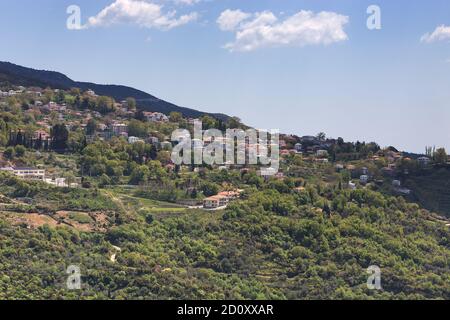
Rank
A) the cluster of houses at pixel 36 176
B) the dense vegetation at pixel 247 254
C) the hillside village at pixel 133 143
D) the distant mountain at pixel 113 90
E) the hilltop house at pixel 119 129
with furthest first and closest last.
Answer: the distant mountain at pixel 113 90 → the hilltop house at pixel 119 129 → the hillside village at pixel 133 143 → the cluster of houses at pixel 36 176 → the dense vegetation at pixel 247 254

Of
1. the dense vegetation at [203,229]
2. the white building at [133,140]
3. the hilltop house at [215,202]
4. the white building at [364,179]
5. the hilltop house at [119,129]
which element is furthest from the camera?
the hilltop house at [119,129]

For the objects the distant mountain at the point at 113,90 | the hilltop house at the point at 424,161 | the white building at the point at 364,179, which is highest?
the distant mountain at the point at 113,90

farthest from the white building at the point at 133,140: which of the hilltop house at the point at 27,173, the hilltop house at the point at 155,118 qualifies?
the hilltop house at the point at 27,173

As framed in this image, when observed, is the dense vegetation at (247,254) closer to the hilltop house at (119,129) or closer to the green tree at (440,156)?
the green tree at (440,156)

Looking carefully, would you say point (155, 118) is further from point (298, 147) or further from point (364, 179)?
point (364, 179)

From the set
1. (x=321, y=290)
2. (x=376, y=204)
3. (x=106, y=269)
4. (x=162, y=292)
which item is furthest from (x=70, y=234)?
(x=376, y=204)

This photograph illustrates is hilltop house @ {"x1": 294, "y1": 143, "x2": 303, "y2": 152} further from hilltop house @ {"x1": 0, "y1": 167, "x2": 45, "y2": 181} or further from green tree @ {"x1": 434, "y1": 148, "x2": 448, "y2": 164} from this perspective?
hilltop house @ {"x1": 0, "y1": 167, "x2": 45, "y2": 181}

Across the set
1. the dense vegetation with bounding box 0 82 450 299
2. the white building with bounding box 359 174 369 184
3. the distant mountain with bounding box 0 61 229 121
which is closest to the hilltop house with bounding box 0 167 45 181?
the dense vegetation with bounding box 0 82 450 299
